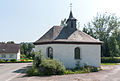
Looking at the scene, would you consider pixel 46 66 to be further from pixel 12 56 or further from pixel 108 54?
pixel 12 56

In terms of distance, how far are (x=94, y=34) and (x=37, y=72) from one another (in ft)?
98.8

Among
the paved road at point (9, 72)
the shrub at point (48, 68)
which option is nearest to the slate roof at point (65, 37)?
the shrub at point (48, 68)

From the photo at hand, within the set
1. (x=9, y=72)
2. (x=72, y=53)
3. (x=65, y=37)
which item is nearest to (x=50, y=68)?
(x=72, y=53)

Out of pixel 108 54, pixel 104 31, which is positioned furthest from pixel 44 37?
pixel 104 31

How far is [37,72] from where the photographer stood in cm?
1447

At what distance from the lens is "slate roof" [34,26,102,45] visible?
18270 millimetres

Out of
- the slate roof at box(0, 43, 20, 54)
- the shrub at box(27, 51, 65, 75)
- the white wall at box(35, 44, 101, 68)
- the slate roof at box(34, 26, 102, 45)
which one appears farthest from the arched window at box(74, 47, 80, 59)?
the slate roof at box(0, 43, 20, 54)

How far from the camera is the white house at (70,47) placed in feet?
59.8

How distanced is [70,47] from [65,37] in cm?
164

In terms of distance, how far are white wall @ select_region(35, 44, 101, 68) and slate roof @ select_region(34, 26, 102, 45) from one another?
59 centimetres

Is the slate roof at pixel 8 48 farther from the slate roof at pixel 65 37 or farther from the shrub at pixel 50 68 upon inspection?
the shrub at pixel 50 68

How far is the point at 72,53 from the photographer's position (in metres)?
18.4

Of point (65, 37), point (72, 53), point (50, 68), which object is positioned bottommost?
point (50, 68)

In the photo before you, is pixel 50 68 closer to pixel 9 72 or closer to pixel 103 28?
pixel 9 72
